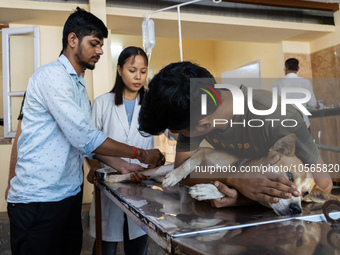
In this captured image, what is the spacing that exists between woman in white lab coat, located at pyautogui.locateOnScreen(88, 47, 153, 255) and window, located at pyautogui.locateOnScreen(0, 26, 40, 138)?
234 cm

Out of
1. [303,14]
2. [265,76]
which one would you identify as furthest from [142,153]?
[265,76]

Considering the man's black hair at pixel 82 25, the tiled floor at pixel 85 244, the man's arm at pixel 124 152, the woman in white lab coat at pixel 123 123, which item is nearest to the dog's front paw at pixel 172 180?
the man's arm at pixel 124 152

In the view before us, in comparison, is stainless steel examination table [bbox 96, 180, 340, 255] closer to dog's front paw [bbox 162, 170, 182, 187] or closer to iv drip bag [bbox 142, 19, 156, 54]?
dog's front paw [bbox 162, 170, 182, 187]

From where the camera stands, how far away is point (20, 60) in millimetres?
3980

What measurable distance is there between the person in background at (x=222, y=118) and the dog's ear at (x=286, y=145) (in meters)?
0.06

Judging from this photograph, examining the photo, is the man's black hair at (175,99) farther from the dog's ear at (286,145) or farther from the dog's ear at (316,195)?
the dog's ear at (316,195)

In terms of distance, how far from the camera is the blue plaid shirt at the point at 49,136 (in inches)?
54.3

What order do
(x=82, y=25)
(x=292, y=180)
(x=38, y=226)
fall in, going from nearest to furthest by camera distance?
1. (x=292, y=180)
2. (x=38, y=226)
3. (x=82, y=25)

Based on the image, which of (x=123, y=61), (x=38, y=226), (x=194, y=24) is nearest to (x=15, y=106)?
(x=123, y=61)

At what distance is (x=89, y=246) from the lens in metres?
2.76

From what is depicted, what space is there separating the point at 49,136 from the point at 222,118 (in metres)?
0.78

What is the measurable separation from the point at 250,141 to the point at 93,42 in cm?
92

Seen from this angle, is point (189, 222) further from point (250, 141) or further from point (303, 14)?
point (303, 14)

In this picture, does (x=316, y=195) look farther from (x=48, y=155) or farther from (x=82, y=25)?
(x=82, y=25)
